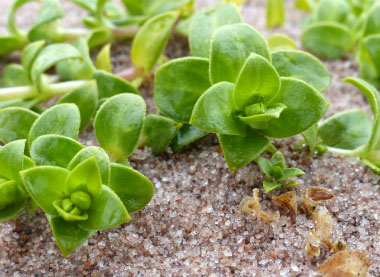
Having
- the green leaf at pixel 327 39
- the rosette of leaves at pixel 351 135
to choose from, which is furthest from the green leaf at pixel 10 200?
the green leaf at pixel 327 39

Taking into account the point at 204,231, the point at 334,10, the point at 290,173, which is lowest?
the point at 204,231

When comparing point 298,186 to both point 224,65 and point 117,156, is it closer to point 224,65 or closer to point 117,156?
point 224,65

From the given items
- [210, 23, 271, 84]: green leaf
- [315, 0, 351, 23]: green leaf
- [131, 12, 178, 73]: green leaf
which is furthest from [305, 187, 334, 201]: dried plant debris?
[315, 0, 351, 23]: green leaf

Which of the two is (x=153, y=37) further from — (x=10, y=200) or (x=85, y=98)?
(x=10, y=200)

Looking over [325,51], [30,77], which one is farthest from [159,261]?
[325,51]

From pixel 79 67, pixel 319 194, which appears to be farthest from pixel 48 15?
pixel 319 194

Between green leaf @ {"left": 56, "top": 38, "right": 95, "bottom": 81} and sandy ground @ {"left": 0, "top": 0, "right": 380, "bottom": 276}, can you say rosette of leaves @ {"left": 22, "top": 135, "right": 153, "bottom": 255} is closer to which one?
sandy ground @ {"left": 0, "top": 0, "right": 380, "bottom": 276}

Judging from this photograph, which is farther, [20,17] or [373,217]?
[20,17]
